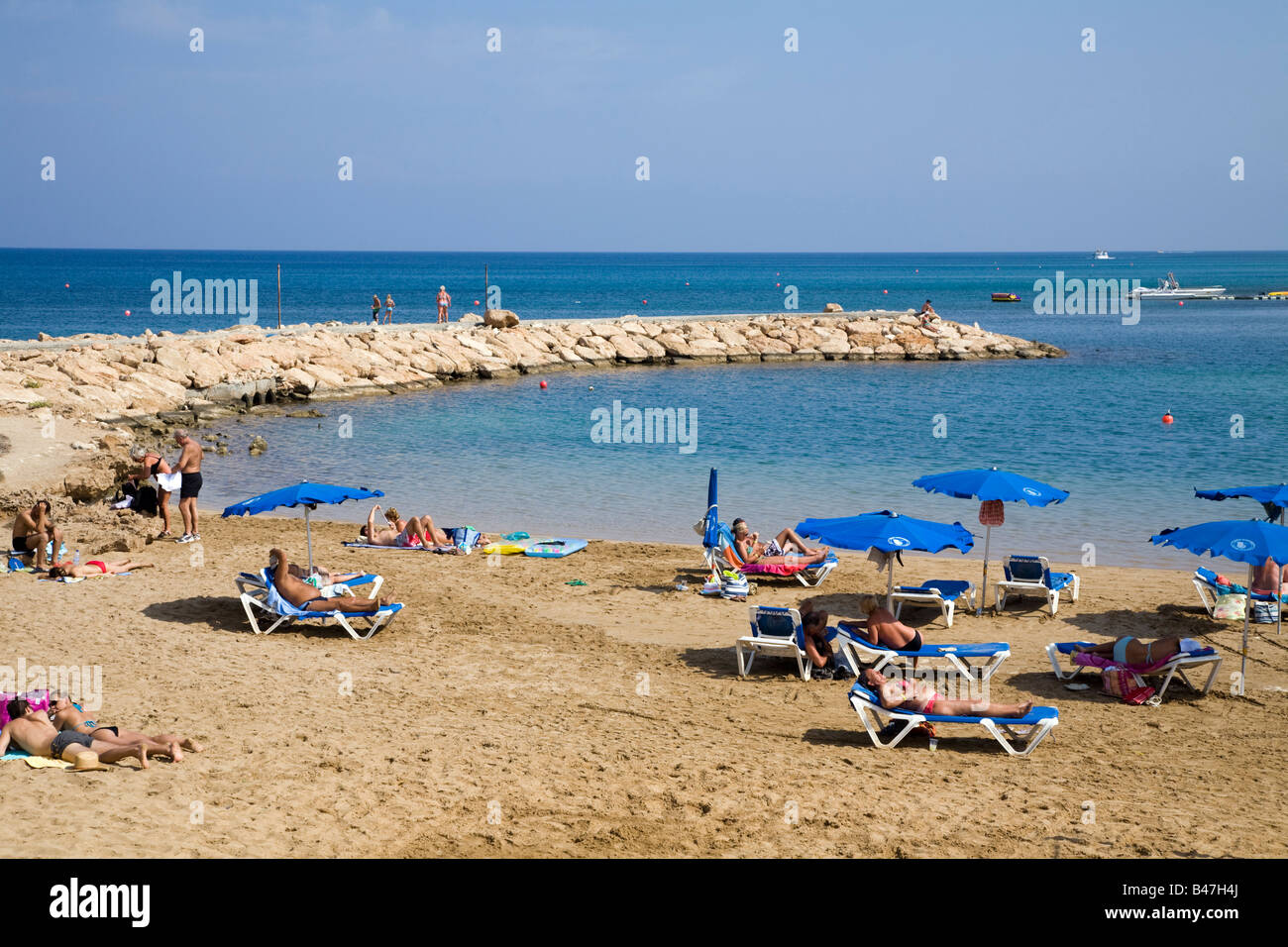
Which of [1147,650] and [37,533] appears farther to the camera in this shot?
[37,533]

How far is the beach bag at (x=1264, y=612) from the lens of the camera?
11953 millimetres

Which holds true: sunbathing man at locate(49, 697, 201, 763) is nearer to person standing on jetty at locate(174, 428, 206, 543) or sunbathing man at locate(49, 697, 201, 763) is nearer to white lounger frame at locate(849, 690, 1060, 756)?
white lounger frame at locate(849, 690, 1060, 756)

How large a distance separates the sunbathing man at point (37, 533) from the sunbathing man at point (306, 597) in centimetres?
376

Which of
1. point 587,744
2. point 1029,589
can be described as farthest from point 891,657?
point 1029,589

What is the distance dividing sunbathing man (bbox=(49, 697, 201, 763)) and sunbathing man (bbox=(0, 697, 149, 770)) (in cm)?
6

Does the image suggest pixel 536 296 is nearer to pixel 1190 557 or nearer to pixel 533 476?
pixel 533 476

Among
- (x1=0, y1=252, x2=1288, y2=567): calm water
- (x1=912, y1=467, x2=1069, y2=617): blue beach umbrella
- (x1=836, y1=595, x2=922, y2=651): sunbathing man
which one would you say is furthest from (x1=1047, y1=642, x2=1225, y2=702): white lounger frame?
(x1=0, y1=252, x2=1288, y2=567): calm water

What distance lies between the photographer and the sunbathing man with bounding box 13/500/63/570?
1333 cm

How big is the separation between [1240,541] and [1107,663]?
66.6 inches

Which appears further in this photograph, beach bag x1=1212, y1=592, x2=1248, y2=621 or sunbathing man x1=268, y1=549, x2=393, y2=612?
beach bag x1=1212, y1=592, x2=1248, y2=621

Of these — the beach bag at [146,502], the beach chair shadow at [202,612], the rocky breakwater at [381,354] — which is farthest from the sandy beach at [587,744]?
the rocky breakwater at [381,354]

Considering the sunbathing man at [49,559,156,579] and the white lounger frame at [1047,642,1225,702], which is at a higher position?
the sunbathing man at [49,559,156,579]

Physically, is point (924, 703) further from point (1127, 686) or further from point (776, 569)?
point (776, 569)

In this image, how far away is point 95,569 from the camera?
1333cm
